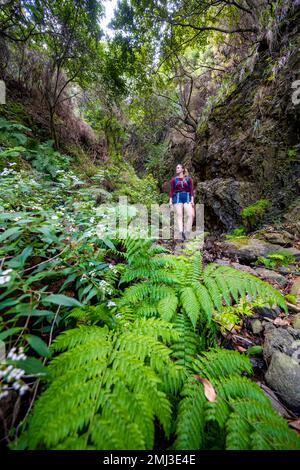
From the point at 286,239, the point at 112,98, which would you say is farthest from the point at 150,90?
the point at 286,239

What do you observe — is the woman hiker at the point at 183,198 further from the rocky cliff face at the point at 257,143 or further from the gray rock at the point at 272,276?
the gray rock at the point at 272,276

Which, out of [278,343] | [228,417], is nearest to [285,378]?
[278,343]

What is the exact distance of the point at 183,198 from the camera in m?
5.39

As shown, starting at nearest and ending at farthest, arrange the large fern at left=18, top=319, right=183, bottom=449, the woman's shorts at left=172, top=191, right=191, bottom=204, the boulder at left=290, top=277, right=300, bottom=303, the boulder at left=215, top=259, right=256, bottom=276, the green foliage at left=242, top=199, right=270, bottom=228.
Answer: the large fern at left=18, top=319, right=183, bottom=449
the boulder at left=290, top=277, right=300, bottom=303
the boulder at left=215, top=259, right=256, bottom=276
the green foliage at left=242, top=199, right=270, bottom=228
the woman's shorts at left=172, top=191, right=191, bottom=204

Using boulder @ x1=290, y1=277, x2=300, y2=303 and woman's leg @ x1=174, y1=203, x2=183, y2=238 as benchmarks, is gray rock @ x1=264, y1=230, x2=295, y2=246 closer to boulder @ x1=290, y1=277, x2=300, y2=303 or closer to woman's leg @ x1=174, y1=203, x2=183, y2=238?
boulder @ x1=290, y1=277, x2=300, y2=303

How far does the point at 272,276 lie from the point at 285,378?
1.48 meters

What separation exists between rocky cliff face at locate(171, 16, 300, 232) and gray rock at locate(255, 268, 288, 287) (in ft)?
7.10

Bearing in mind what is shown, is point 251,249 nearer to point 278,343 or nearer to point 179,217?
point 278,343

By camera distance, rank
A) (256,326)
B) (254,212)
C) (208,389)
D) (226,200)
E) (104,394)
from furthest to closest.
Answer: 1. (226,200)
2. (254,212)
3. (256,326)
4. (208,389)
5. (104,394)

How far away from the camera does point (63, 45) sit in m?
5.79

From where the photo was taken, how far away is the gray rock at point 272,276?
8.20 feet

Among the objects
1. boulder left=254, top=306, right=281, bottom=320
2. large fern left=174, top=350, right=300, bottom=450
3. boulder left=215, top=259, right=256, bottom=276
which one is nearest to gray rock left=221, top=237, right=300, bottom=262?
boulder left=215, top=259, right=256, bottom=276

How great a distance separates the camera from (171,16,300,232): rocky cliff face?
175 inches

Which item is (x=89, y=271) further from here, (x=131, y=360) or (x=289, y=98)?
(x=289, y=98)
